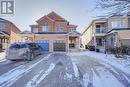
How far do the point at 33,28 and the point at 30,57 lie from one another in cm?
2511

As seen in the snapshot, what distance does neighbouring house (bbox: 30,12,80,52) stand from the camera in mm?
36844

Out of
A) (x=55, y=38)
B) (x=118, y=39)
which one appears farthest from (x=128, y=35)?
(x=55, y=38)

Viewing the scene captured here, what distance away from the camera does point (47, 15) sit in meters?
40.8

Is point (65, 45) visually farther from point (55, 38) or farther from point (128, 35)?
point (128, 35)

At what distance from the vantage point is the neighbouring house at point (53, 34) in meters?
36.8

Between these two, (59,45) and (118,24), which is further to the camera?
(59,45)

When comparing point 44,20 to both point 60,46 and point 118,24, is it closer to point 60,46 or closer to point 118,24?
point 60,46

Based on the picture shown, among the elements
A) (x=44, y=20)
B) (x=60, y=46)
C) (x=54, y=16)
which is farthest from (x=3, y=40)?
(x=60, y=46)

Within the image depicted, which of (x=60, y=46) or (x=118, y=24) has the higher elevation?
(x=118, y=24)

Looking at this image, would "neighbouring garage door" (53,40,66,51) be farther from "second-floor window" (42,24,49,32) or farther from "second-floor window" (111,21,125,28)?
"second-floor window" (111,21,125,28)

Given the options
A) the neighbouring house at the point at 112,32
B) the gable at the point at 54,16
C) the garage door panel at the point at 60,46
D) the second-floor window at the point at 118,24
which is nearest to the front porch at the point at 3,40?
the gable at the point at 54,16

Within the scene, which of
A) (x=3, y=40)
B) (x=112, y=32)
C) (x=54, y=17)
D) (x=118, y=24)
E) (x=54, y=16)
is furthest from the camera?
(x=54, y=16)

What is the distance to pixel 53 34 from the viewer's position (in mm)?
36906

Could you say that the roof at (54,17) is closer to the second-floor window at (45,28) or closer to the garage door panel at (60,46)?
the second-floor window at (45,28)
